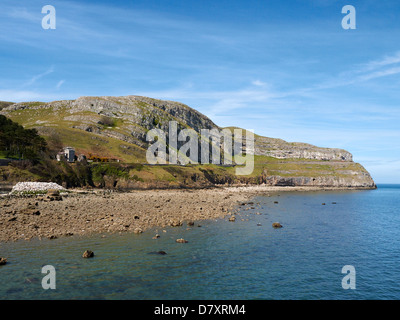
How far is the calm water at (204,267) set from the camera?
64.1ft

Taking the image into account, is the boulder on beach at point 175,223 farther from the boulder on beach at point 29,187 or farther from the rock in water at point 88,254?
the boulder on beach at point 29,187

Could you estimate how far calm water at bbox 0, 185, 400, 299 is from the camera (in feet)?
64.1

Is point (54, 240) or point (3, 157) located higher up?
point (3, 157)

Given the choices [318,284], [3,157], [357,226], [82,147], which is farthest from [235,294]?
[82,147]

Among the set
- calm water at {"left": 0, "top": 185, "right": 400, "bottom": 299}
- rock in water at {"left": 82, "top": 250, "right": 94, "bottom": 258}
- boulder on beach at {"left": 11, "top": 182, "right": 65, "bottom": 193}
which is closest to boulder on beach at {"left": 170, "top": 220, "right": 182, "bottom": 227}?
calm water at {"left": 0, "top": 185, "right": 400, "bottom": 299}

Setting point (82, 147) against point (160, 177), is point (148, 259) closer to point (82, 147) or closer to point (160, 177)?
point (160, 177)

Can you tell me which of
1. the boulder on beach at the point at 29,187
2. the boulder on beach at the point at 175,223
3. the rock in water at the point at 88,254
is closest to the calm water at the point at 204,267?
the rock in water at the point at 88,254

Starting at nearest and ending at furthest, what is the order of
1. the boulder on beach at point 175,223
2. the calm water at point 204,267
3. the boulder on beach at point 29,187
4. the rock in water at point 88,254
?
the calm water at point 204,267 < the rock in water at point 88,254 < the boulder on beach at point 175,223 < the boulder on beach at point 29,187

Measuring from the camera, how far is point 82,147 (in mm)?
131500

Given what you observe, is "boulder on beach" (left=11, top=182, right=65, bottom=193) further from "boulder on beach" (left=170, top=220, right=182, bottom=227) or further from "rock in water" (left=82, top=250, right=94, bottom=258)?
"rock in water" (left=82, top=250, right=94, bottom=258)

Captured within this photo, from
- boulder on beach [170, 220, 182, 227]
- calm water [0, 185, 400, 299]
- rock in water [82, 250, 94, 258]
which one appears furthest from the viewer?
boulder on beach [170, 220, 182, 227]
